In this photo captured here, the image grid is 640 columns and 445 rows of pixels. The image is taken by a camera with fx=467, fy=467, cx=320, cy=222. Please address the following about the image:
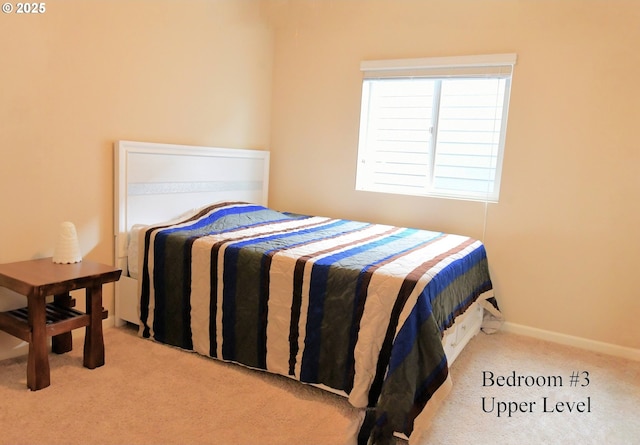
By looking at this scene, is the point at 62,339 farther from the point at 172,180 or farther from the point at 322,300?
the point at 322,300

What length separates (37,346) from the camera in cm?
204

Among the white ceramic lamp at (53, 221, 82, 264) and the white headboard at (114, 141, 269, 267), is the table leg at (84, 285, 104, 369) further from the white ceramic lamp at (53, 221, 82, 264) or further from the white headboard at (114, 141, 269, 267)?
the white headboard at (114, 141, 269, 267)

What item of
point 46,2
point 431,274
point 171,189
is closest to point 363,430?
point 431,274

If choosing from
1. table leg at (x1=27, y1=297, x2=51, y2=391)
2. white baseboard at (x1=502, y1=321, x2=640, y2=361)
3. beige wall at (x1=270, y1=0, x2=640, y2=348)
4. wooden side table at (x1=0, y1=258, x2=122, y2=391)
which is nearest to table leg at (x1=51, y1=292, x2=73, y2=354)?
wooden side table at (x1=0, y1=258, x2=122, y2=391)

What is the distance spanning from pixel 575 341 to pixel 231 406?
222 centimetres

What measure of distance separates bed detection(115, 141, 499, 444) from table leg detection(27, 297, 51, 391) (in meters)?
0.66

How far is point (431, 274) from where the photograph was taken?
6.73ft

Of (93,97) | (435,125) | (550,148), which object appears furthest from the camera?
(435,125)

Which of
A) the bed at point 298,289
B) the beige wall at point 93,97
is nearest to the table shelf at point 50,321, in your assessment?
the beige wall at point 93,97

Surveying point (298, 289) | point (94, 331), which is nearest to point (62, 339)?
point (94, 331)

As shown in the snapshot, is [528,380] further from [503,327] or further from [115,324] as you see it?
[115,324]

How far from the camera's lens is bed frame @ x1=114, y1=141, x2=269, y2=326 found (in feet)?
9.02

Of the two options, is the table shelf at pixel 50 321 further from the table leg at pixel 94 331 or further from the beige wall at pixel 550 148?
the beige wall at pixel 550 148

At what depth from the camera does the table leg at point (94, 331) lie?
2254 mm
